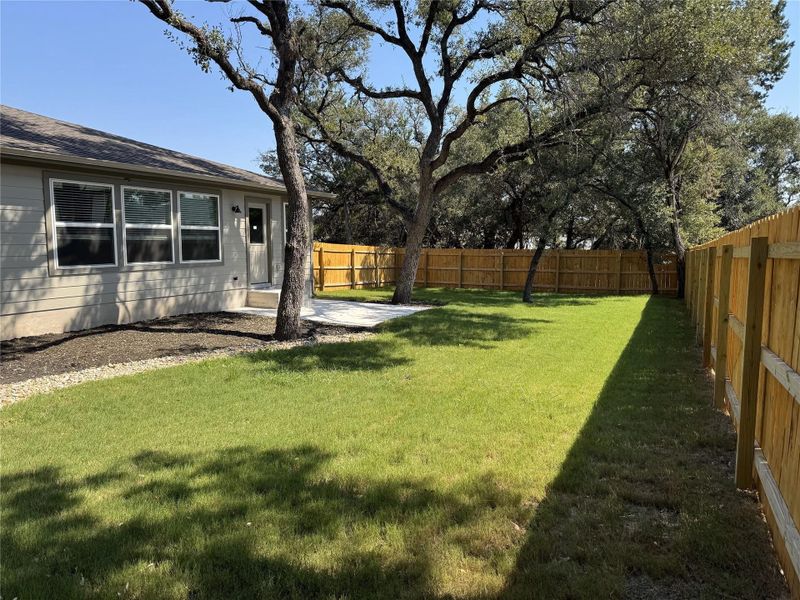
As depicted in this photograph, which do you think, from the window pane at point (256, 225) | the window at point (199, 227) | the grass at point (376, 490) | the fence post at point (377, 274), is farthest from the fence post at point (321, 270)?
the grass at point (376, 490)

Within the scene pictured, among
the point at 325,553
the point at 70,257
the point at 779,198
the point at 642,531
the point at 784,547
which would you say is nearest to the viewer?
the point at 784,547

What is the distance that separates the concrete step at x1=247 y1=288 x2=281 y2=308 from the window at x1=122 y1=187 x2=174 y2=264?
2.20 m

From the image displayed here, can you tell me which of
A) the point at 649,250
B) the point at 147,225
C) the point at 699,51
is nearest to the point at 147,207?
the point at 147,225

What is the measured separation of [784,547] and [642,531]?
0.67 metres

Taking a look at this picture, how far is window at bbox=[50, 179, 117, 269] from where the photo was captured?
8.87 meters

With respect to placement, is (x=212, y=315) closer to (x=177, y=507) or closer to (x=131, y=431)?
(x=131, y=431)

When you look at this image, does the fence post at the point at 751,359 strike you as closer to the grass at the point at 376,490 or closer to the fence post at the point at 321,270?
the grass at the point at 376,490

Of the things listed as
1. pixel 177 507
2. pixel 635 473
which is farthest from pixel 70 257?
pixel 635 473

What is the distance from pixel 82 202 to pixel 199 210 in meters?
2.50

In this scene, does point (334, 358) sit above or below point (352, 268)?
below

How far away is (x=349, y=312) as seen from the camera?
12.8 metres

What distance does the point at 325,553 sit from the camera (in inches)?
106

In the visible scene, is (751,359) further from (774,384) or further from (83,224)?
(83,224)

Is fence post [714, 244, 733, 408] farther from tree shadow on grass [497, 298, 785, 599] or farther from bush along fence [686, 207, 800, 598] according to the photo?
bush along fence [686, 207, 800, 598]
